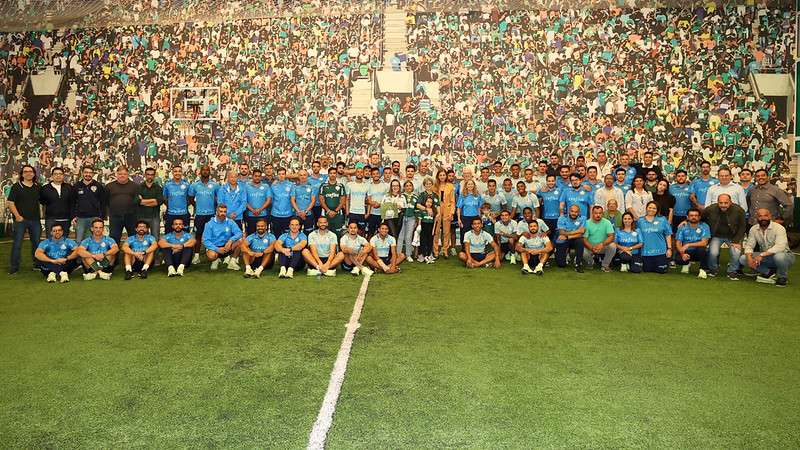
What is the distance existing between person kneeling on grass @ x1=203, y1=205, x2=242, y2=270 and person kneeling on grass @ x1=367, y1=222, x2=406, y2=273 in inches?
74.9

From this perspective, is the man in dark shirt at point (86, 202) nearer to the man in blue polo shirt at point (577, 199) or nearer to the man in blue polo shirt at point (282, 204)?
the man in blue polo shirt at point (282, 204)

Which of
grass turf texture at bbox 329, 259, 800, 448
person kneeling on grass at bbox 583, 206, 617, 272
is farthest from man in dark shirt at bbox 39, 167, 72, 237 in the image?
person kneeling on grass at bbox 583, 206, 617, 272

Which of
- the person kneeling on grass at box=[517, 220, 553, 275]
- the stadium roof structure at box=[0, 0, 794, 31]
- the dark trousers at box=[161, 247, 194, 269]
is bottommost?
→ the dark trousers at box=[161, 247, 194, 269]

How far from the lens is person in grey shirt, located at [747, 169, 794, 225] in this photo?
26.5 ft

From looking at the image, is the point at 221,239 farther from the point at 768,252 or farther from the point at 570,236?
the point at 768,252

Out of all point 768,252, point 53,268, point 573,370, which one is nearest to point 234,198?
point 53,268

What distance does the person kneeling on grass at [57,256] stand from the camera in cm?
736

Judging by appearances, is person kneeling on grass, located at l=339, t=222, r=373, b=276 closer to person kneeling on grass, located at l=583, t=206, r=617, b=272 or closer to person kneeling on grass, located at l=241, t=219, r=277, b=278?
person kneeling on grass, located at l=241, t=219, r=277, b=278

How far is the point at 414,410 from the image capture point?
10.3 ft

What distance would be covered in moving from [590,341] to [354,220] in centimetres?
492

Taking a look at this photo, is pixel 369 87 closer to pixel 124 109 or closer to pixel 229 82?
pixel 229 82

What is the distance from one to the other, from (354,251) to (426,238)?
5.18ft

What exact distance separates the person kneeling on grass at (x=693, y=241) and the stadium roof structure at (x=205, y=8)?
5324 millimetres

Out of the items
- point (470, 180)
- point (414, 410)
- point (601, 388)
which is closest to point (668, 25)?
point (470, 180)
